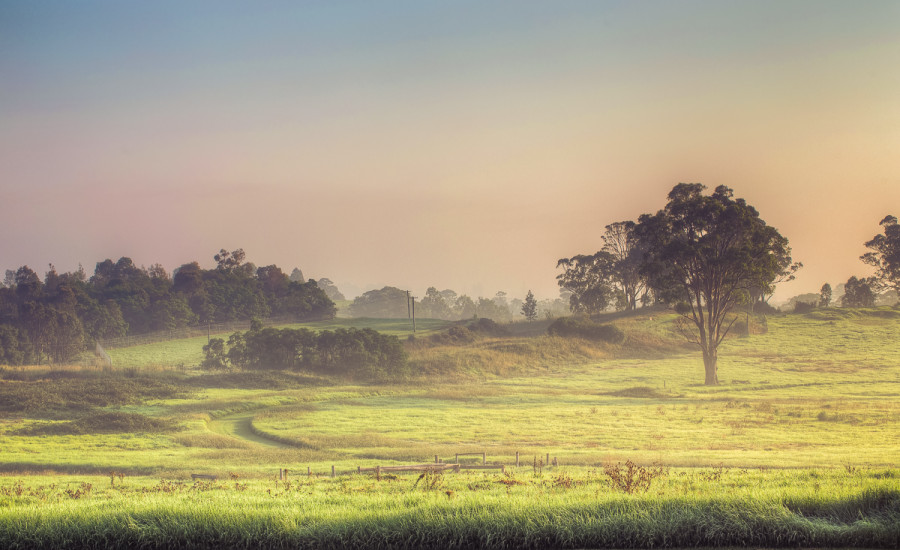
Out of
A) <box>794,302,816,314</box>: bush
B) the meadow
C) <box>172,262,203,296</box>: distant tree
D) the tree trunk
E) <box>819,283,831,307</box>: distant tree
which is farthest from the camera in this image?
<box>172,262,203,296</box>: distant tree

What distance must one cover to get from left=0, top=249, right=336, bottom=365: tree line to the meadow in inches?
335

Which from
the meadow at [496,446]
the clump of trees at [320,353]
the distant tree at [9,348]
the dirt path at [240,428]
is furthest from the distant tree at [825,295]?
the distant tree at [9,348]

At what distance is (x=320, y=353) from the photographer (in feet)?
258

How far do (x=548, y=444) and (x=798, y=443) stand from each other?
A: 498 inches

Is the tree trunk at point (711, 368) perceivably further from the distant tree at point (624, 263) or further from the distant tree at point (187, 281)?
the distant tree at point (187, 281)

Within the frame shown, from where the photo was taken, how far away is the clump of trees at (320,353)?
251 feet

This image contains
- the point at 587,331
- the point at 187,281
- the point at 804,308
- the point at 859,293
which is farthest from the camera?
the point at 187,281

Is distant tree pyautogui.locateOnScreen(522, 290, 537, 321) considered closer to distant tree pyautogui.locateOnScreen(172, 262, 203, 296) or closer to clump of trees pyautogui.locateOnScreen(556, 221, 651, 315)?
clump of trees pyautogui.locateOnScreen(556, 221, 651, 315)

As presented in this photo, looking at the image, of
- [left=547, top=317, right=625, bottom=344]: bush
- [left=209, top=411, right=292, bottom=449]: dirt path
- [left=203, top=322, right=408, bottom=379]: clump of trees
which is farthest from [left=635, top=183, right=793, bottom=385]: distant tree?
[left=209, top=411, right=292, bottom=449]: dirt path

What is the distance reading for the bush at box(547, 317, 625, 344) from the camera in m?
91.8

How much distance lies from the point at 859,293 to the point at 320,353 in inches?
3552

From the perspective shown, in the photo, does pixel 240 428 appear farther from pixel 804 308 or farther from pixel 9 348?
pixel 804 308

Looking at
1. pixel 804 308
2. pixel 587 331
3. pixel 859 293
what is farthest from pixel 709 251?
pixel 859 293

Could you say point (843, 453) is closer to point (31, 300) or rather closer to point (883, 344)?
point (883, 344)
